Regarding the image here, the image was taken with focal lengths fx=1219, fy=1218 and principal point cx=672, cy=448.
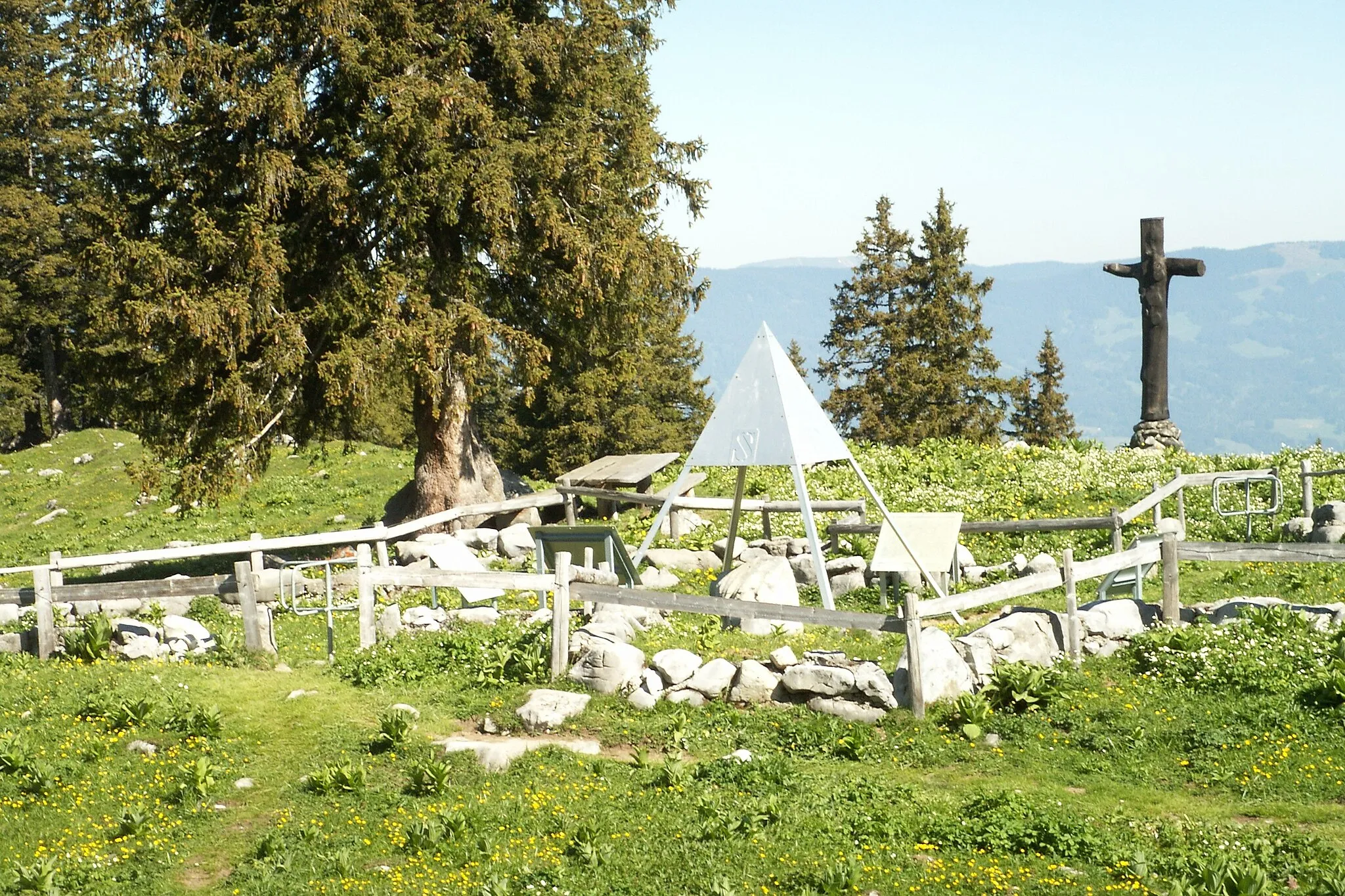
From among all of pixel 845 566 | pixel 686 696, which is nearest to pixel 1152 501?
pixel 845 566

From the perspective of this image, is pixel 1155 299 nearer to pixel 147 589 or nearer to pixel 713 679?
pixel 713 679

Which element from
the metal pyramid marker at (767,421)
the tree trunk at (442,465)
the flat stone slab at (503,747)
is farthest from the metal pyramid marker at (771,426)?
the tree trunk at (442,465)

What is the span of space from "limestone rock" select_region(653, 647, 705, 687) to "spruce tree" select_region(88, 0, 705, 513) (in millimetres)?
10154

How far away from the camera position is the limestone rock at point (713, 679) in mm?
11836

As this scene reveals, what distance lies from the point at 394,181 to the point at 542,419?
87.9ft

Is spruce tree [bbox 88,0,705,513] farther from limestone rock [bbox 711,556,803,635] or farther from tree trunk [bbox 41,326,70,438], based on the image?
tree trunk [bbox 41,326,70,438]

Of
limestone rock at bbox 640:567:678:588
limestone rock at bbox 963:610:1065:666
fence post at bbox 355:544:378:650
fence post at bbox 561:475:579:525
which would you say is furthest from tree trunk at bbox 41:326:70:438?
limestone rock at bbox 963:610:1065:666

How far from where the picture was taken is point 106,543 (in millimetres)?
26422

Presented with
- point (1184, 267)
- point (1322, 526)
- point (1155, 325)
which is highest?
point (1184, 267)

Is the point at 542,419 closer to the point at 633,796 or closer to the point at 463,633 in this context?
the point at 463,633

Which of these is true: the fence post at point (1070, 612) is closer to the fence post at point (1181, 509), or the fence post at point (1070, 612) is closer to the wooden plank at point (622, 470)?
the fence post at point (1181, 509)

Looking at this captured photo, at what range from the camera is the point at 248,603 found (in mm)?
14023

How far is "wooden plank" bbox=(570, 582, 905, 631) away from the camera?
11391mm

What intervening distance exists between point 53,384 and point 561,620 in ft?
138
